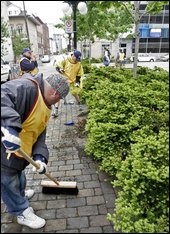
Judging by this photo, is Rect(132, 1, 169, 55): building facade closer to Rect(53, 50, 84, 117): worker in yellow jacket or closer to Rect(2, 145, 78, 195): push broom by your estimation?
Rect(53, 50, 84, 117): worker in yellow jacket

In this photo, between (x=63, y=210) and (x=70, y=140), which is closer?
(x=63, y=210)

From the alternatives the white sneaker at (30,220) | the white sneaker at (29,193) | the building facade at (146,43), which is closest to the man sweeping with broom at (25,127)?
the white sneaker at (30,220)

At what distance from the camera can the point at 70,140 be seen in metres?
4.93

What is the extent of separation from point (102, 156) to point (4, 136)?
207cm

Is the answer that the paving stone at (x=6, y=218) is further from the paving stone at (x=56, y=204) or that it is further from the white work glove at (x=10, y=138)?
the white work glove at (x=10, y=138)

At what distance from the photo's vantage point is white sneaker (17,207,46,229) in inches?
104

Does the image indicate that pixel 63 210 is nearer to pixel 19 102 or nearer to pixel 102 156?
pixel 102 156

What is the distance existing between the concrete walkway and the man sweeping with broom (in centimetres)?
18

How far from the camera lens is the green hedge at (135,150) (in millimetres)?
2410

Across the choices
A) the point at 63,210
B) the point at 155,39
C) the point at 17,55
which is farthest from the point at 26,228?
the point at 155,39

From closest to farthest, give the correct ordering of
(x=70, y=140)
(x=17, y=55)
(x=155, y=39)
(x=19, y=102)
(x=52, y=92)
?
(x=19, y=102) → (x=52, y=92) → (x=70, y=140) → (x=17, y=55) → (x=155, y=39)

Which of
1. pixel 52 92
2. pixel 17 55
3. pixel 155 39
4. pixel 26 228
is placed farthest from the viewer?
pixel 155 39

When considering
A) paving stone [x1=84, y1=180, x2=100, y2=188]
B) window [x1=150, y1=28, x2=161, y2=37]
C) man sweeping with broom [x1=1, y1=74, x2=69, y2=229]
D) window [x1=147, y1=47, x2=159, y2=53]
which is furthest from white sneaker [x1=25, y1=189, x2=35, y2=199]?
window [x1=147, y1=47, x2=159, y2=53]

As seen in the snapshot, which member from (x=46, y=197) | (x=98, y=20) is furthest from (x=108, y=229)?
(x=98, y=20)
